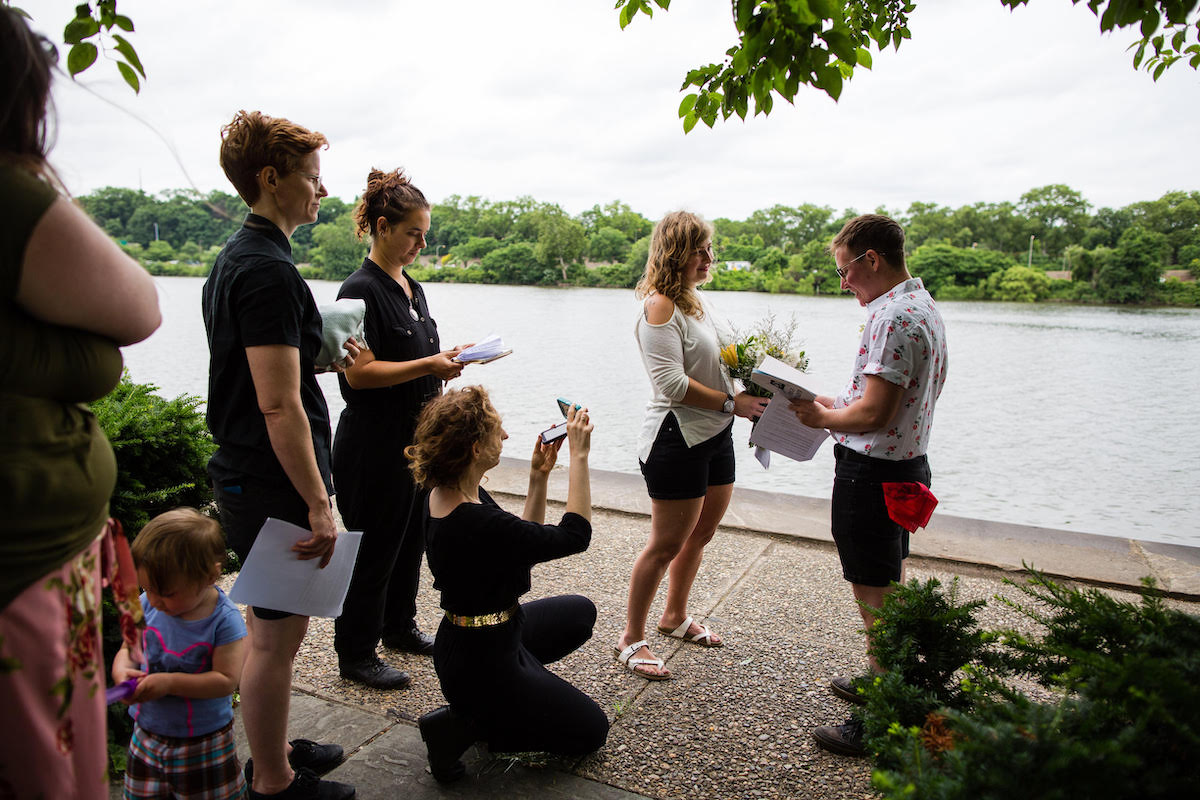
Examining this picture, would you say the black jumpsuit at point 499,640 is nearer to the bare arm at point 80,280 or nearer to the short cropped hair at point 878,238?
the bare arm at point 80,280

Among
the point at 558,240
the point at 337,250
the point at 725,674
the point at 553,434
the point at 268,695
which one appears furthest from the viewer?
the point at 558,240

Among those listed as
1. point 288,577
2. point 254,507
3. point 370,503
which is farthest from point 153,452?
point 288,577

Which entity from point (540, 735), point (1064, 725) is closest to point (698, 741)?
point (540, 735)

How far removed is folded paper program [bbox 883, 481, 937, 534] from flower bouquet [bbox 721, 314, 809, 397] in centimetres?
74

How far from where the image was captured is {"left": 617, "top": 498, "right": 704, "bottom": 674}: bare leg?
3473 millimetres

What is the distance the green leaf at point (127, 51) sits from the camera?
2209 mm

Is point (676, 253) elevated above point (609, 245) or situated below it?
below

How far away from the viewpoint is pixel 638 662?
351 centimetres

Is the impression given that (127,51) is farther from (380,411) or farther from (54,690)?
(54,690)

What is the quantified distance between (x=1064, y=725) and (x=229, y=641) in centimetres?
215

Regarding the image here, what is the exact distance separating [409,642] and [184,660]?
1651 mm

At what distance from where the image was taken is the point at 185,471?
12.3 feet

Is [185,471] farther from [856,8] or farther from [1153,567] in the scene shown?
[1153,567]

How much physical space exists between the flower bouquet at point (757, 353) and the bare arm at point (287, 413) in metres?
1.97
